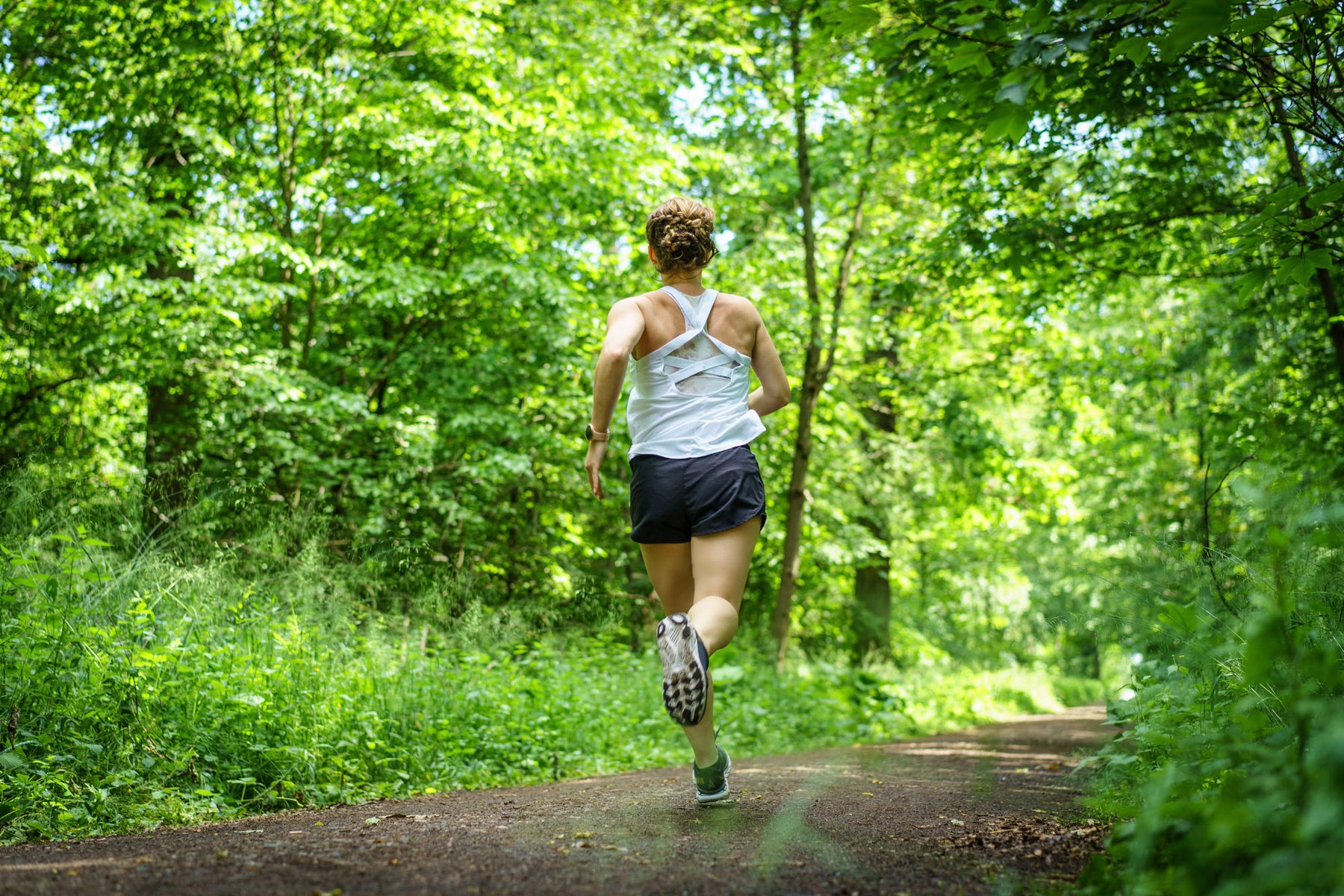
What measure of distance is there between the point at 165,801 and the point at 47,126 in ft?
28.1

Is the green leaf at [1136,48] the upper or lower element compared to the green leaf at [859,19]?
lower

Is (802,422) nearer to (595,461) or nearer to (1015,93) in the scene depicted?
(595,461)

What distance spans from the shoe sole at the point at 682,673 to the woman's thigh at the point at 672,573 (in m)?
0.48

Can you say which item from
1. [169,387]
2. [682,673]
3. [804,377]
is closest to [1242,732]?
[682,673]

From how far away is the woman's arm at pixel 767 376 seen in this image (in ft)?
12.4

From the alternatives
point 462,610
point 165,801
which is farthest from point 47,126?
point 165,801

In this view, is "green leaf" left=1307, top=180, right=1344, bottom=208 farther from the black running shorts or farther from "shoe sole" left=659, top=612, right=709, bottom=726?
"shoe sole" left=659, top=612, right=709, bottom=726

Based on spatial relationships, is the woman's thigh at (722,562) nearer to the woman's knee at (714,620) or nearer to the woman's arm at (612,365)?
the woman's knee at (714,620)

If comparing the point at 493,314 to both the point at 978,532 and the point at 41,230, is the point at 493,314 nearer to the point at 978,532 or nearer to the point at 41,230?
the point at 41,230

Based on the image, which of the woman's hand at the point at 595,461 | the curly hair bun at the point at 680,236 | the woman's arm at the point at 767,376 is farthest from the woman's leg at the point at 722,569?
the curly hair bun at the point at 680,236

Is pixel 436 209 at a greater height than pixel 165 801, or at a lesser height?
greater

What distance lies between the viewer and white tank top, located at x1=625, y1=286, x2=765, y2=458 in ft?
11.4

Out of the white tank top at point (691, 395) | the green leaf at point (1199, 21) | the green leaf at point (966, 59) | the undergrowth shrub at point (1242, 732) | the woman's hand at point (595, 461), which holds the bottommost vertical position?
the undergrowth shrub at point (1242, 732)

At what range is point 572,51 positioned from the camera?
418 inches
